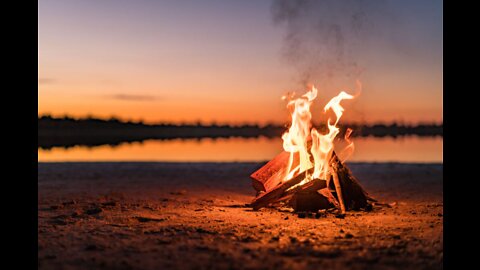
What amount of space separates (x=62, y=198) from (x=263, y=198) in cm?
516

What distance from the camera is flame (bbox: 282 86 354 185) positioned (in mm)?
10039

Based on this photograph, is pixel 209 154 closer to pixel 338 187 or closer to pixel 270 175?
pixel 270 175

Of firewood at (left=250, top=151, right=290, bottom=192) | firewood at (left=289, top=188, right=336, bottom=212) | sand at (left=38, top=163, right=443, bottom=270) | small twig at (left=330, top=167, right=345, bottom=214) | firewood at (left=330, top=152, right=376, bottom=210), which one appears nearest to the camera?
sand at (left=38, top=163, right=443, bottom=270)

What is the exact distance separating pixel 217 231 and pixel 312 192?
264 cm

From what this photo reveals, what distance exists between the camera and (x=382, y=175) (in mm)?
16875

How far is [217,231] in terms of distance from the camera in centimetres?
758

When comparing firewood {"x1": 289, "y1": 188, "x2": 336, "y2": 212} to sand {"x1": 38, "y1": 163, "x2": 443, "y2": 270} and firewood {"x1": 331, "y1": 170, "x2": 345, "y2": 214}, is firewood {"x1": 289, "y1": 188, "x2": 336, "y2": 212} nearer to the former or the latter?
firewood {"x1": 331, "y1": 170, "x2": 345, "y2": 214}

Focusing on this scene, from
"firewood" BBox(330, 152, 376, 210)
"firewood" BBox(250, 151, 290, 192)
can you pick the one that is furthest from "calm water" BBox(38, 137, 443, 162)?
"firewood" BBox(330, 152, 376, 210)

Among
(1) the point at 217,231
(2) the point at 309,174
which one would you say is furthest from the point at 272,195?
(1) the point at 217,231

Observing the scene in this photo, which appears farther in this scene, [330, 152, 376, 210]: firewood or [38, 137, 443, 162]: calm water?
[38, 137, 443, 162]: calm water
